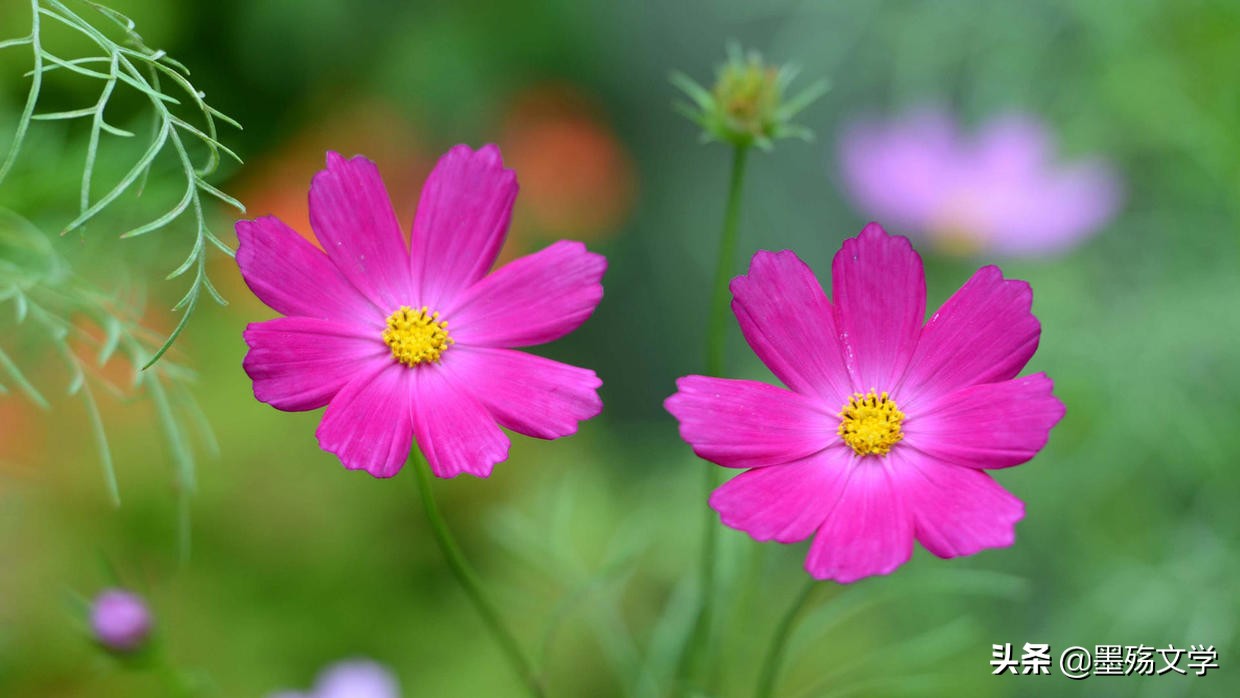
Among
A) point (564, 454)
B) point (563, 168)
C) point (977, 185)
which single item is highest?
point (563, 168)

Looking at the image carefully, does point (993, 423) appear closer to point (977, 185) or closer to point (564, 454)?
point (564, 454)

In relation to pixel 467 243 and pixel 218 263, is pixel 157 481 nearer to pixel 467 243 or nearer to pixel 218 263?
pixel 218 263

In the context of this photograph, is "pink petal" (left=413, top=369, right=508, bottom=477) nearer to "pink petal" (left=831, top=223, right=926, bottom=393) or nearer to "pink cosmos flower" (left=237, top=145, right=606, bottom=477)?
"pink cosmos flower" (left=237, top=145, right=606, bottom=477)

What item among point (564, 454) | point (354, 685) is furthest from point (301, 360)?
point (564, 454)

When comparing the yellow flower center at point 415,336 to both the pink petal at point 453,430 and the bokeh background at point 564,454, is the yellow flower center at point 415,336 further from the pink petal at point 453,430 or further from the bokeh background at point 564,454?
the bokeh background at point 564,454

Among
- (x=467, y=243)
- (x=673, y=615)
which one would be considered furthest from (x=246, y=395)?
(x=467, y=243)

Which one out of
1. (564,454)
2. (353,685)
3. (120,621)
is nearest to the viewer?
(120,621)

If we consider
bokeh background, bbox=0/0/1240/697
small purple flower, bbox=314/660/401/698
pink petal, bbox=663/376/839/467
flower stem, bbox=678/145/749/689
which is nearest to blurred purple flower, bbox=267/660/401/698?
small purple flower, bbox=314/660/401/698
